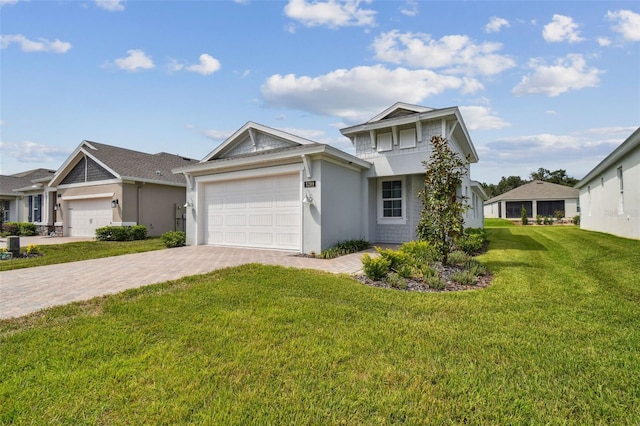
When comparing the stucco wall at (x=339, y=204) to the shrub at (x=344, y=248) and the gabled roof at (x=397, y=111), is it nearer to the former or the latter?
the shrub at (x=344, y=248)

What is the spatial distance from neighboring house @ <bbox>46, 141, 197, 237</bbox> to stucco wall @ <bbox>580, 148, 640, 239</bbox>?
20828 mm

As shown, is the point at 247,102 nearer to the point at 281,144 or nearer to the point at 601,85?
the point at 281,144

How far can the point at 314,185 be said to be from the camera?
9812 millimetres

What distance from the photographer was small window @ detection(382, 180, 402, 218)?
12742mm

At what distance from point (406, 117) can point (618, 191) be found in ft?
32.4

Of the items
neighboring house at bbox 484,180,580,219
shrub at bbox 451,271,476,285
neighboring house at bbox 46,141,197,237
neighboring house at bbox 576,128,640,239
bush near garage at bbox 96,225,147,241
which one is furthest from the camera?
neighboring house at bbox 484,180,580,219

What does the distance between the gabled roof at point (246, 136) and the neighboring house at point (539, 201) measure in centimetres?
3601

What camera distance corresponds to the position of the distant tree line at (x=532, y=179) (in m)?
61.4

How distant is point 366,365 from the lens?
2793 mm

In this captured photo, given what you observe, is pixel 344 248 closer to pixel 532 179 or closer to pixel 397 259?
pixel 397 259

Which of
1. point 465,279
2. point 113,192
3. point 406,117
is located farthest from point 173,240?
point 465,279

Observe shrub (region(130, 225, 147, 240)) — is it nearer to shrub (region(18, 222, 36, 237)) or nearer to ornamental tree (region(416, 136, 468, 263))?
shrub (region(18, 222, 36, 237))

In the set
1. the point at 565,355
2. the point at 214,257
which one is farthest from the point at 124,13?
the point at 565,355

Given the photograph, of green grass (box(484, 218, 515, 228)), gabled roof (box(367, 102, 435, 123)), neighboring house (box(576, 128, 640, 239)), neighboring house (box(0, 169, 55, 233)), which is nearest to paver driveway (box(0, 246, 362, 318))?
gabled roof (box(367, 102, 435, 123))
